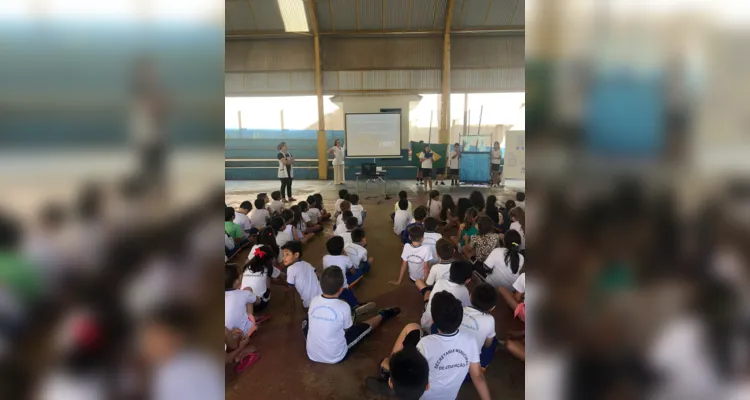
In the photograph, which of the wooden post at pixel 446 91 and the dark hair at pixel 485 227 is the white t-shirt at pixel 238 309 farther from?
the wooden post at pixel 446 91

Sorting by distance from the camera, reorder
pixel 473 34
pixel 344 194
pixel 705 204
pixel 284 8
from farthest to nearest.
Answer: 1. pixel 473 34
2. pixel 284 8
3. pixel 344 194
4. pixel 705 204

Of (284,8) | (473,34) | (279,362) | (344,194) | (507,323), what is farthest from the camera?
(473,34)

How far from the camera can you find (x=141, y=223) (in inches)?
16.7

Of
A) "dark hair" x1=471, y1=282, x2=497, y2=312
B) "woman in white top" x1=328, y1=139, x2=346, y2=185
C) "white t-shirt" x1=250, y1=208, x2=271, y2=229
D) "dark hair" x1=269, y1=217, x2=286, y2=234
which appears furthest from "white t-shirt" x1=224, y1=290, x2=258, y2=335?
"woman in white top" x1=328, y1=139, x2=346, y2=185

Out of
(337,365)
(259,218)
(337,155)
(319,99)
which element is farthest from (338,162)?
(337,365)

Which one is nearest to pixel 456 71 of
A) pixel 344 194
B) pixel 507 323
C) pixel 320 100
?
pixel 320 100

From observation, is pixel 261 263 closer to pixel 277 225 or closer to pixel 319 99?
pixel 277 225

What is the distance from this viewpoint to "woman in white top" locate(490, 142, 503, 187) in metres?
9.72

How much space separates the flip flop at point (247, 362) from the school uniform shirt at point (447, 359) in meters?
1.06

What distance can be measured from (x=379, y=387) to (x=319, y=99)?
34.4 ft

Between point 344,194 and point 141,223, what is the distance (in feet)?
19.1

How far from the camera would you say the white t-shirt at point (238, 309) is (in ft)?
7.41

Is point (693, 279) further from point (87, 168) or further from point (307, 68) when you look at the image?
point (307, 68)

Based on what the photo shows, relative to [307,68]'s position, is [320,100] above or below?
below
